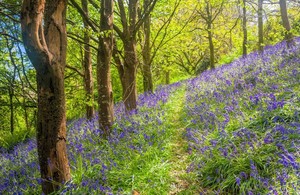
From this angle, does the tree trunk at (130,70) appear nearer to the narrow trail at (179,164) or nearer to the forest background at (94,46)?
the forest background at (94,46)

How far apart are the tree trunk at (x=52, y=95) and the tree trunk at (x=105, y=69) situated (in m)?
2.19

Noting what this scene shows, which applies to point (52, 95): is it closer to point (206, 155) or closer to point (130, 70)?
point (206, 155)

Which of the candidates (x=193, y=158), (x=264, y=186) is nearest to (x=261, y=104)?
(x=193, y=158)

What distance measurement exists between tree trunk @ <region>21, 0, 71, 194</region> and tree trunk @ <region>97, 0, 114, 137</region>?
2.19 metres

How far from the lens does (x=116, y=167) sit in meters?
4.42

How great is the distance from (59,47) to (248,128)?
11.2 ft

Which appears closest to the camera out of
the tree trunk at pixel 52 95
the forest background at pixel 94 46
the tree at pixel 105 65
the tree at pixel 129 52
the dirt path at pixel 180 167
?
the tree trunk at pixel 52 95

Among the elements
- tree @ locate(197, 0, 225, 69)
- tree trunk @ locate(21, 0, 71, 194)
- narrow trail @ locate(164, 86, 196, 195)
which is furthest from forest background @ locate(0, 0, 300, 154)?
narrow trail @ locate(164, 86, 196, 195)

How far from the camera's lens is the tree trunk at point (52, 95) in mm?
3383

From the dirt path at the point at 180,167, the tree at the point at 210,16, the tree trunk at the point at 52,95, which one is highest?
the tree at the point at 210,16

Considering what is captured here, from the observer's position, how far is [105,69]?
6.14 m

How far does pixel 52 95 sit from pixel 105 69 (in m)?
2.72

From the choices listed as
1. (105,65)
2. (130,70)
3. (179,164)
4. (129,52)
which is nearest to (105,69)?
(105,65)

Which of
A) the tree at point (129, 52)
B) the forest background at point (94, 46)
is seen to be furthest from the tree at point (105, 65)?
the tree at point (129, 52)
